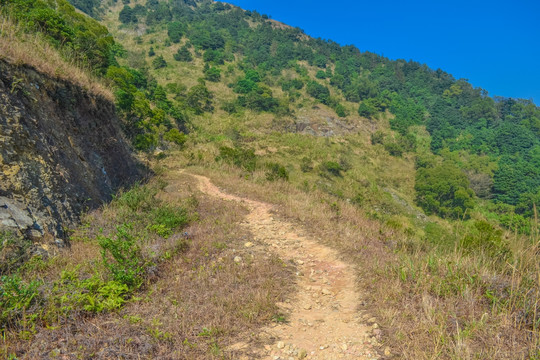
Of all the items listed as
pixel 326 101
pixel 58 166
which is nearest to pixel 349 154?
pixel 326 101

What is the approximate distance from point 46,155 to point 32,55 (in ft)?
9.00

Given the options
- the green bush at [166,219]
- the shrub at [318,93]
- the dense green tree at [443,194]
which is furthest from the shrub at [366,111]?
the green bush at [166,219]

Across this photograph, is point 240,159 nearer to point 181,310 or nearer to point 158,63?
point 181,310

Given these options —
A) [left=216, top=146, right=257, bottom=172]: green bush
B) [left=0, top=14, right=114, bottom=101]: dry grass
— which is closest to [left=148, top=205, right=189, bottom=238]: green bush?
[left=0, top=14, right=114, bottom=101]: dry grass

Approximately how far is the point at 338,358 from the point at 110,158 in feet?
29.7

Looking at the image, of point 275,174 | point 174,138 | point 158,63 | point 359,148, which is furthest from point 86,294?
point 158,63

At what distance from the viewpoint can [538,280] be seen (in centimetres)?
333

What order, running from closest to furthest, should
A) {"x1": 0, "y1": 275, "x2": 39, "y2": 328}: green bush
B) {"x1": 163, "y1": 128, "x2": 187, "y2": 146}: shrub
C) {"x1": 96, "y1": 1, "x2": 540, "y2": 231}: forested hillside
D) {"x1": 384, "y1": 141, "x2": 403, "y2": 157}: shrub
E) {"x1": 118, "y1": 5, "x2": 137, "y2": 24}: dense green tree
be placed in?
{"x1": 0, "y1": 275, "x2": 39, "y2": 328}: green bush → {"x1": 163, "y1": 128, "x2": 187, "y2": 146}: shrub → {"x1": 96, "y1": 1, "x2": 540, "y2": 231}: forested hillside → {"x1": 384, "y1": 141, "x2": 403, "y2": 157}: shrub → {"x1": 118, "y1": 5, "x2": 137, "y2": 24}: dense green tree

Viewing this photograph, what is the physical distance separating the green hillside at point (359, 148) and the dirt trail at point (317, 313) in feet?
0.92

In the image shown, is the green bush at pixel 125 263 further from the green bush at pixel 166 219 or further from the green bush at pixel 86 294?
the green bush at pixel 166 219

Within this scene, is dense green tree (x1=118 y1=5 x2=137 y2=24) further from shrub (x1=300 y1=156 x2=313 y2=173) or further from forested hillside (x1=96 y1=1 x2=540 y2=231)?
shrub (x1=300 y1=156 x2=313 y2=173)

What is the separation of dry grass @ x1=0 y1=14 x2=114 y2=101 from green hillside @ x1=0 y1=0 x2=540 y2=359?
2235mm

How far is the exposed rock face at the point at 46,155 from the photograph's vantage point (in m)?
4.78

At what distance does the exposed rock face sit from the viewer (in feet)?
15.7
